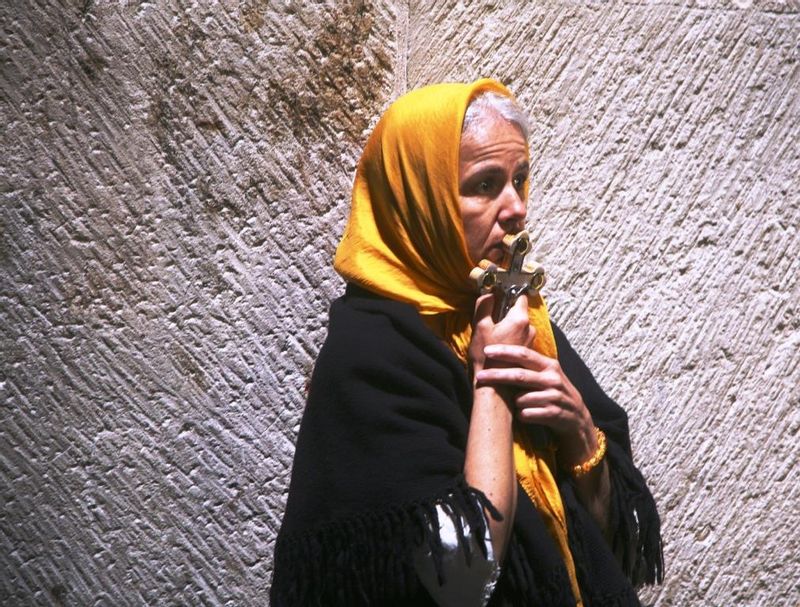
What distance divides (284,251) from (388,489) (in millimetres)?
772

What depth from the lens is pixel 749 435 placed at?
2320mm

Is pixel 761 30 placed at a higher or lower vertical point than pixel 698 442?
higher

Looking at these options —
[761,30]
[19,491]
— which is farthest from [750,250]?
[19,491]

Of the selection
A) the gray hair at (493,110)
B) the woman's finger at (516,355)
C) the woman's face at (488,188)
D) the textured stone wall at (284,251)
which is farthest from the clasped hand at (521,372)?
the textured stone wall at (284,251)

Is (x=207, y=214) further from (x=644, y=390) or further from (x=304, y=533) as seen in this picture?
Result: (x=644, y=390)

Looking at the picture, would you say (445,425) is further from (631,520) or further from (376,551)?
(631,520)

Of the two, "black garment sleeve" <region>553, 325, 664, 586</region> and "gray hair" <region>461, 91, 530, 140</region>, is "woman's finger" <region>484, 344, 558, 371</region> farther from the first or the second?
"gray hair" <region>461, 91, 530, 140</region>

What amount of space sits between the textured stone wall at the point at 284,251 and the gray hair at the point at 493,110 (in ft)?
1.68

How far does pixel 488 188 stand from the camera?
1.64 meters

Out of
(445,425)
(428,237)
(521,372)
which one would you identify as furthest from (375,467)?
(428,237)

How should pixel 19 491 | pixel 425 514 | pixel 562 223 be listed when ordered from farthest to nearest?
pixel 562 223 → pixel 19 491 → pixel 425 514

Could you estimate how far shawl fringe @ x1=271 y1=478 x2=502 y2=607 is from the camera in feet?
4.68

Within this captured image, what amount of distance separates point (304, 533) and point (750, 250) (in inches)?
53.8

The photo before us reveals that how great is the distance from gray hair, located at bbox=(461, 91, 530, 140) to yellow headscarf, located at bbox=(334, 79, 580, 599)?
0.05ft
